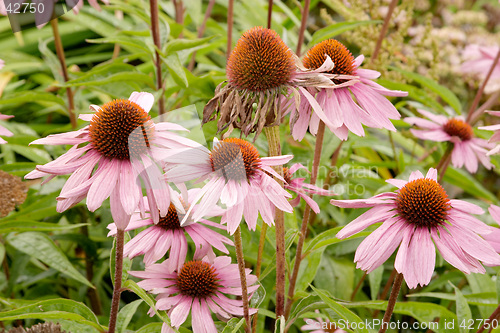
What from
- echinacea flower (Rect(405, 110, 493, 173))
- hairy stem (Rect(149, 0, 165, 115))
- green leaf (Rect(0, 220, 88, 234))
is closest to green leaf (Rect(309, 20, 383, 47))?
echinacea flower (Rect(405, 110, 493, 173))

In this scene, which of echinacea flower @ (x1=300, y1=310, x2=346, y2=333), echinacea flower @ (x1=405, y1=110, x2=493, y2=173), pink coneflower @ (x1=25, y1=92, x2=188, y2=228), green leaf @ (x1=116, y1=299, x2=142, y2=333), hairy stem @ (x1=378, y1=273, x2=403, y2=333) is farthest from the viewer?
echinacea flower @ (x1=405, y1=110, x2=493, y2=173)

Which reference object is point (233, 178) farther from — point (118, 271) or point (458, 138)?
point (458, 138)

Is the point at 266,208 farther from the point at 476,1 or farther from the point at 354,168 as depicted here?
the point at 476,1

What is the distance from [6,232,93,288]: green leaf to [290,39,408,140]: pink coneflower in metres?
0.56

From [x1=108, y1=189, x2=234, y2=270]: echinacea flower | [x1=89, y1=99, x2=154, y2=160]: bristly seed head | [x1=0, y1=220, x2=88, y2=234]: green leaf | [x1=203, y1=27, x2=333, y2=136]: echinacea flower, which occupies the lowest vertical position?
[x1=0, y1=220, x2=88, y2=234]: green leaf

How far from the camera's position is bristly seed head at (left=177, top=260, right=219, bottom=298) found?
78 cm

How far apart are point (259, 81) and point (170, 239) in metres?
0.29

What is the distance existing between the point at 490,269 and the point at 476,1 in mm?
2740

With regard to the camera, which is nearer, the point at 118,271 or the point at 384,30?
the point at 118,271

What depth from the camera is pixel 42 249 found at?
1.01m

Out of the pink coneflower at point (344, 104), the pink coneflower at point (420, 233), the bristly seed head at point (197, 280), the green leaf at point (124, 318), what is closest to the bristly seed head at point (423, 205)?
→ the pink coneflower at point (420, 233)

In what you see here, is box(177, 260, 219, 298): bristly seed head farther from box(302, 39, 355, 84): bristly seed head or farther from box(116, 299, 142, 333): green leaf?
box(302, 39, 355, 84): bristly seed head

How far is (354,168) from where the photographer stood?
1.31 meters

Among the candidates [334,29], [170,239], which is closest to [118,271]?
[170,239]
